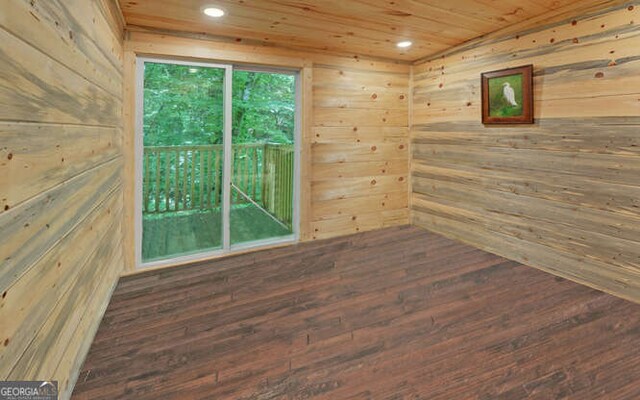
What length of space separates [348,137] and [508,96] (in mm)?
1638

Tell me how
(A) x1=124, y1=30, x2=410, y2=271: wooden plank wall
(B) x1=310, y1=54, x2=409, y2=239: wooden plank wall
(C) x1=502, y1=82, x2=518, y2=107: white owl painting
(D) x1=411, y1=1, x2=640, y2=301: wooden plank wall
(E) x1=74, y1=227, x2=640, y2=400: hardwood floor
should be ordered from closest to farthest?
(E) x1=74, y1=227, x2=640, y2=400: hardwood floor
(D) x1=411, y1=1, x2=640, y2=301: wooden plank wall
(C) x1=502, y1=82, x2=518, y2=107: white owl painting
(A) x1=124, y1=30, x2=410, y2=271: wooden plank wall
(B) x1=310, y1=54, x2=409, y2=239: wooden plank wall

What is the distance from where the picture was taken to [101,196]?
205cm

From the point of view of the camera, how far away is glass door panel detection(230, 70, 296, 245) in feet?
10.9

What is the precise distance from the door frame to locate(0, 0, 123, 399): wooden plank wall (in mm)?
796

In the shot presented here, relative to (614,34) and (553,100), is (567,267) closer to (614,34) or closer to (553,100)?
(553,100)

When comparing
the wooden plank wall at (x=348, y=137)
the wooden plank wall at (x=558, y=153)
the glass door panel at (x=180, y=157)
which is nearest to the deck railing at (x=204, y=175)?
the glass door panel at (x=180, y=157)

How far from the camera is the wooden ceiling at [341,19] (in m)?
2.49

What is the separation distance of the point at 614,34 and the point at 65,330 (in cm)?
377

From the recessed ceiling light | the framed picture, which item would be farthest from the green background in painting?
the recessed ceiling light

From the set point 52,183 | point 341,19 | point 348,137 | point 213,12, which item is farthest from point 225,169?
point 52,183

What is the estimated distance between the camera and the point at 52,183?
1267mm

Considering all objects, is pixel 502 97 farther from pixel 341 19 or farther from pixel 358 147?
pixel 341 19

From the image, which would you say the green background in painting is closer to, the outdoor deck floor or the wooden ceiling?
the wooden ceiling

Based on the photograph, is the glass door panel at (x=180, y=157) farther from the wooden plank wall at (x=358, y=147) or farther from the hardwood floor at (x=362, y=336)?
the wooden plank wall at (x=358, y=147)
